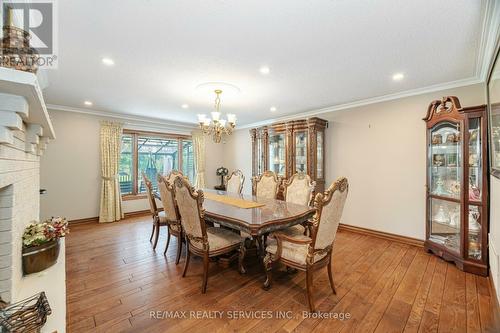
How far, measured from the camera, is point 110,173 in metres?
4.70

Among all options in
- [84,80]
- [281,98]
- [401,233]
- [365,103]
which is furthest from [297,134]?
[84,80]

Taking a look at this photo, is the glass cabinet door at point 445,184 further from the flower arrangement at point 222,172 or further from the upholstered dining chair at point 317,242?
the flower arrangement at point 222,172

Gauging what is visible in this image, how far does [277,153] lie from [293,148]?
1.85 feet

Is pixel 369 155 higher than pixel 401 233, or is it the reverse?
pixel 369 155

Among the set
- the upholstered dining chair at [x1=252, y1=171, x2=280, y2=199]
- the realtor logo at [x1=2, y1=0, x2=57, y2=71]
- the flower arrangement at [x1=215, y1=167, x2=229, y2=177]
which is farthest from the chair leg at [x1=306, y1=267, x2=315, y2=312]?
the flower arrangement at [x1=215, y1=167, x2=229, y2=177]

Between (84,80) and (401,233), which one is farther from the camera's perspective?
(401,233)

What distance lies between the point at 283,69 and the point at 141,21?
4.93ft

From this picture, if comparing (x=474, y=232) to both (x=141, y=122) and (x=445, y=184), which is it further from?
(x=141, y=122)

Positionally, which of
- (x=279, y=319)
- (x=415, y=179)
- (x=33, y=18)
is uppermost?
(x=33, y=18)

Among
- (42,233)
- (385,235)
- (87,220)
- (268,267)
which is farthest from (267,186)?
(87,220)

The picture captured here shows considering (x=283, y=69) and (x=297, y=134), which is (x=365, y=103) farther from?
(x=283, y=69)

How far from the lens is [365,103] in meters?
3.81

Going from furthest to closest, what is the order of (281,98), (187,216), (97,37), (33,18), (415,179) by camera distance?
(281,98), (415,179), (187,216), (97,37), (33,18)

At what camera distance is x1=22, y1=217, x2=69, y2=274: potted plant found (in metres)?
1.49
